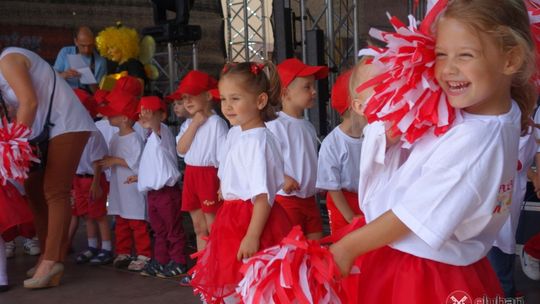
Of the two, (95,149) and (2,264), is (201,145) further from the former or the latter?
(2,264)

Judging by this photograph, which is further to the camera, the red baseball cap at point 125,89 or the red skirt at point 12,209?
the red baseball cap at point 125,89

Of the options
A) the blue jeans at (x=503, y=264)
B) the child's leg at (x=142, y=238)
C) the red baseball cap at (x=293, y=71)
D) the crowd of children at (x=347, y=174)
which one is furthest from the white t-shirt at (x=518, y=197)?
the child's leg at (x=142, y=238)

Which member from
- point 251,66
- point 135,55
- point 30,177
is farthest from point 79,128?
point 135,55

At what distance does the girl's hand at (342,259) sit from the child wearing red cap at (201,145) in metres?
3.18

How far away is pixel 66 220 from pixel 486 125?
3645 mm

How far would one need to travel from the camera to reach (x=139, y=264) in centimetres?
548

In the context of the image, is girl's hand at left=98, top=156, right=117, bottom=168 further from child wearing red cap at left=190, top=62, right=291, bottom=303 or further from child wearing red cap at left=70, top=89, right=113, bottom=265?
child wearing red cap at left=190, top=62, right=291, bottom=303

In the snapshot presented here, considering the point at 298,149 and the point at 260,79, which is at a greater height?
the point at 260,79

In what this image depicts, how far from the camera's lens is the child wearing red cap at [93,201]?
5.70 metres

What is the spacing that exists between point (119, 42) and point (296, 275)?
6.47 meters

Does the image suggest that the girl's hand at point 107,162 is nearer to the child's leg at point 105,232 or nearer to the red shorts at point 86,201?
the red shorts at point 86,201

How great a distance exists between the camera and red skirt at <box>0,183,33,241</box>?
4770 mm

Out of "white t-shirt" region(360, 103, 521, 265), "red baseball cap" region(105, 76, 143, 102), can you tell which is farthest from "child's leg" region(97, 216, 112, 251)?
"white t-shirt" region(360, 103, 521, 265)

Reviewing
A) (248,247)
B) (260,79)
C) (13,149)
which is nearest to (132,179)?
(13,149)
